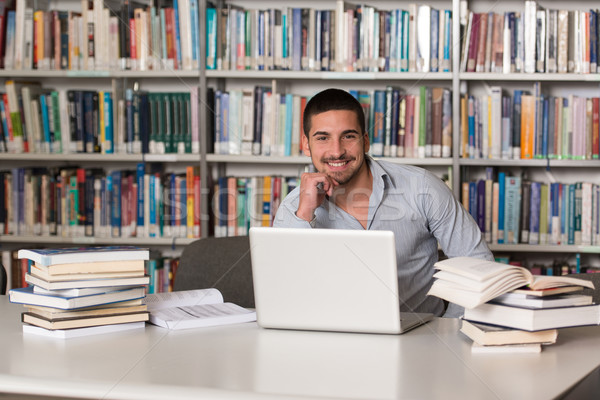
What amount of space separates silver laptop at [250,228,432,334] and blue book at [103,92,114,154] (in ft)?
6.85

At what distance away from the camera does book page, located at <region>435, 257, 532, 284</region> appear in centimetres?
135

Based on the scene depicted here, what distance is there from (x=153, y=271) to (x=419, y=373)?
238 cm

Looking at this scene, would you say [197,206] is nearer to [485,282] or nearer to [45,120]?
[45,120]

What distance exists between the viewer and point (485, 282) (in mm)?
1340

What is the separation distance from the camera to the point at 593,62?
3078 millimetres

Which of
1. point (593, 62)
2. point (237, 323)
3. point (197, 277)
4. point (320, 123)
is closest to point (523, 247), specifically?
point (593, 62)

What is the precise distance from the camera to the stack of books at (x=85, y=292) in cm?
151

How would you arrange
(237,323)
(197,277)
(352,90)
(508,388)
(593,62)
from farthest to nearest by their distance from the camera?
(352,90) → (593,62) → (197,277) → (237,323) → (508,388)

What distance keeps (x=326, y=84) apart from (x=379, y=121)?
401 millimetres

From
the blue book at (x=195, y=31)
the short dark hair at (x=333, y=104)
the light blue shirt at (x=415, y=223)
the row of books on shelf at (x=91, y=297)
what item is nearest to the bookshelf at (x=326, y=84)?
the blue book at (x=195, y=31)

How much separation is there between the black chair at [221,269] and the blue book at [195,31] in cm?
134

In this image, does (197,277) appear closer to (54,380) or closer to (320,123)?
(320,123)

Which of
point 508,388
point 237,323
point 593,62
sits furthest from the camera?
point 593,62

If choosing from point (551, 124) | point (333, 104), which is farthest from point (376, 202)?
point (551, 124)
